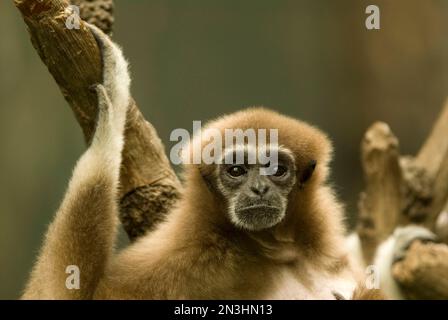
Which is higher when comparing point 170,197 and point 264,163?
point 264,163

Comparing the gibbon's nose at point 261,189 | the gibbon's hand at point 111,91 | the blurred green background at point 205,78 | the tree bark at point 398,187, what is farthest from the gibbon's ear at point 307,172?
the blurred green background at point 205,78

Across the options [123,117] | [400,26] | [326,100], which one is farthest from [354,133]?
[123,117]

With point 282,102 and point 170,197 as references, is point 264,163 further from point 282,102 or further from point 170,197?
point 282,102

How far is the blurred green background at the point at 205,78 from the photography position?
34.0 feet

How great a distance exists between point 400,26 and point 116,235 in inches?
385

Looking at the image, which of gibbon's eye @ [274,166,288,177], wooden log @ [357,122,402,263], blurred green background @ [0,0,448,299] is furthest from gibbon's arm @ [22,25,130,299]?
blurred green background @ [0,0,448,299]

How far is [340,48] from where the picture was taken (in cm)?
1397

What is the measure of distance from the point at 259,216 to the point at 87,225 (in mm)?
1146

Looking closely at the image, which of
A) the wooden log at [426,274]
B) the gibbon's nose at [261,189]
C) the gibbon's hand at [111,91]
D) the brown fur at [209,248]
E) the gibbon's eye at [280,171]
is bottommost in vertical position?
the wooden log at [426,274]

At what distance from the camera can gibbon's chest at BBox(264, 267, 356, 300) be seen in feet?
15.7

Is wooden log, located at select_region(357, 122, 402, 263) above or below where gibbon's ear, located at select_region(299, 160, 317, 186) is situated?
below

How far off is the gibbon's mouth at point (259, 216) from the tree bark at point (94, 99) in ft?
2.91

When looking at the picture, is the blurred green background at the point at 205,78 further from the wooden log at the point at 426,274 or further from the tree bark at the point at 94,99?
the wooden log at the point at 426,274

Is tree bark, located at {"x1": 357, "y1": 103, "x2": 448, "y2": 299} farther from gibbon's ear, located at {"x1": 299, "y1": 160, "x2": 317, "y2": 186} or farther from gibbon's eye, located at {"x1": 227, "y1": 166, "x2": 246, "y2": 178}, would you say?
gibbon's eye, located at {"x1": 227, "y1": 166, "x2": 246, "y2": 178}
